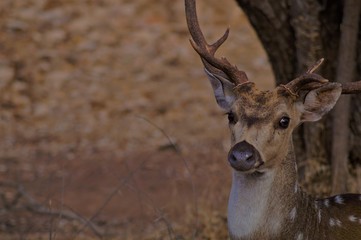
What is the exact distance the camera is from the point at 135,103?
43.9ft

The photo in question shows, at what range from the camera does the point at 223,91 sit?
6.36 m

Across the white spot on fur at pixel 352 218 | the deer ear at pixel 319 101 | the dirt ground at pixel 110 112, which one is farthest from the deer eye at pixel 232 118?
the dirt ground at pixel 110 112

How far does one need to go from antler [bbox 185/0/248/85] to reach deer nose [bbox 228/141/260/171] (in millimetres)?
677

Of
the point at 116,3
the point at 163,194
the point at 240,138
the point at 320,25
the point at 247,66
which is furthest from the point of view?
the point at 116,3

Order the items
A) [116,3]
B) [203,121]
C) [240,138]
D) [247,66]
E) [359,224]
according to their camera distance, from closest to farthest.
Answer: [240,138], [359,224], [203,121], [247,66], [116,3]

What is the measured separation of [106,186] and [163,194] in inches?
26.9

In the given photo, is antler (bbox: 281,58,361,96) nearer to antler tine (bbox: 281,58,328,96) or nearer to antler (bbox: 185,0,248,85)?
antler tine (bbox: 281,58,328,96)

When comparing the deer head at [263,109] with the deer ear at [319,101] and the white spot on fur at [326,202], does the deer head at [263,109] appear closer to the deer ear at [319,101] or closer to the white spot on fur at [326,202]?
the deer ear at [319,101]

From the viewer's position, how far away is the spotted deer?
5.90 metres

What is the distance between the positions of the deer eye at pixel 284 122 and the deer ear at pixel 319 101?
206 mm

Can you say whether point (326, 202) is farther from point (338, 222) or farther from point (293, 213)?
point (293, 213)

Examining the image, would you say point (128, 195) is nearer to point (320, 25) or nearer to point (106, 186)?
point (106, 186)

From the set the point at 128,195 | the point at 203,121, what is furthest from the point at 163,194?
Result: the point at 203,121

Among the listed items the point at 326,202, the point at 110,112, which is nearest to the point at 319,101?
the point at 326,202
